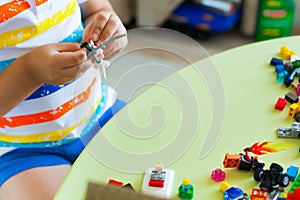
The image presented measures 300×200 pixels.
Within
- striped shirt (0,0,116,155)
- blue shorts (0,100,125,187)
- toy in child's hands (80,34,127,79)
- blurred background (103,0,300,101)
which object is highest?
toy in child's hands (80,34,127,79)

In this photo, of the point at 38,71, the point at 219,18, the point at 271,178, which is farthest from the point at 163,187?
the point at 219,18

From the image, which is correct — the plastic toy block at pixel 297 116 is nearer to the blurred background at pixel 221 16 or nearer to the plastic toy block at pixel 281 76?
the plastic toy block at pixel 281 76

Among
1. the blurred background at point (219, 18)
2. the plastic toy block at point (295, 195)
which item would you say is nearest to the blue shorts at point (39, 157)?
the plastic toy block at point (295, 195)

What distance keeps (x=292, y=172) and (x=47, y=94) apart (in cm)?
37

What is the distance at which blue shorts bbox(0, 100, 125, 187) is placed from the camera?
0.76 metres

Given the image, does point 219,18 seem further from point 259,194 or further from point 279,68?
point 259,194

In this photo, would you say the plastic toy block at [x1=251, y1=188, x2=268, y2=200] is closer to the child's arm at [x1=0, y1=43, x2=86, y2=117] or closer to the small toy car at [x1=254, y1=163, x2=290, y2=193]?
the small toy car at [x1=254, y1=163, x2=290, y2=193]

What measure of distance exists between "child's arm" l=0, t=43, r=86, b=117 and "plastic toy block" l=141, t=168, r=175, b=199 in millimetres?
160

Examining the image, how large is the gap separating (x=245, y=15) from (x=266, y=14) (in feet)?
0.25

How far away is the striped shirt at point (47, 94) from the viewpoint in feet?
2.46

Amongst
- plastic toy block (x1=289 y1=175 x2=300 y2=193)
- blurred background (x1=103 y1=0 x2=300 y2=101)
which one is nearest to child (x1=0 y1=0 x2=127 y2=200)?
plastic toy block (x1=289 y1=175 x2=300 y2=193)

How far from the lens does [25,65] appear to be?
0.69m

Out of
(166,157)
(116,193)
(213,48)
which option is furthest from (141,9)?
(116,193)

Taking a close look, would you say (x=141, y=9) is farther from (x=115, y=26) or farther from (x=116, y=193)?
(x=116, y=193)
